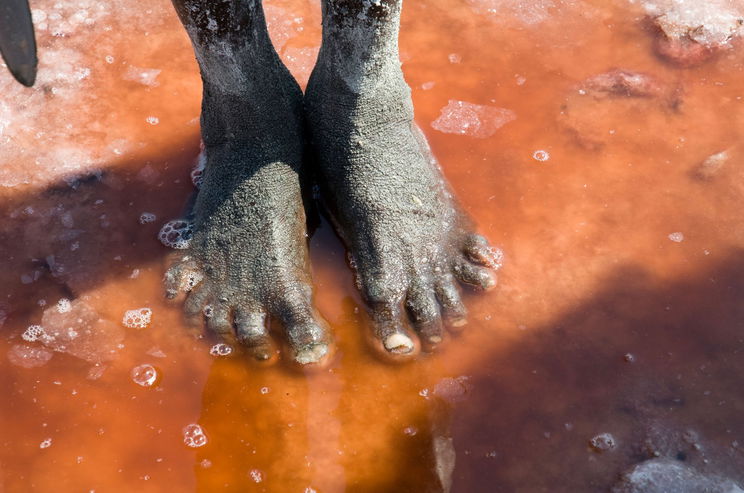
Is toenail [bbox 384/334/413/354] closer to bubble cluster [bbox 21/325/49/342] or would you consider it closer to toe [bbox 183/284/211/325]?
toe [bbox 183/284/211/325]

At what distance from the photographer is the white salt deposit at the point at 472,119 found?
191cm

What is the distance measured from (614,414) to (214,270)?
0.95 metres

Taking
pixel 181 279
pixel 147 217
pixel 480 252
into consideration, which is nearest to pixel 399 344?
pixel 480 252

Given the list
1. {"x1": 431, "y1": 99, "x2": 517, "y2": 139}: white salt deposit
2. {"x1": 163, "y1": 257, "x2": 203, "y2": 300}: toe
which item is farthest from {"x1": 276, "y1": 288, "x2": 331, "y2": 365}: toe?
{"x1": 431, "y1": 99, "x2": 517, "y2": 139}: white salt deposit

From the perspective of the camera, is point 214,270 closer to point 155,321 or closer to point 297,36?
point 155,321

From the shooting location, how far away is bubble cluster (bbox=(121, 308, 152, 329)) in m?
1.57

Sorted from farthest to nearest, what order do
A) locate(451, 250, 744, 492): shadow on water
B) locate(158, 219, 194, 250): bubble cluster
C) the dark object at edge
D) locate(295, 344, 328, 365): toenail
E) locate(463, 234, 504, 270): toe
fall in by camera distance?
1. locate(158, 219, 194, 250): bubble cluster
2. locate(463, 234, 504, 270): toe
3. locate(295, 344, 328, 365): toenail
4. locate(451, 250, 744, 492): shadow on water
5. the dark object at edge

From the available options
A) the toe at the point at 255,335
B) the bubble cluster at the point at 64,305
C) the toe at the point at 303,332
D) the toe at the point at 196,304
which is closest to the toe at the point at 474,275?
the toe at the point at 303,332

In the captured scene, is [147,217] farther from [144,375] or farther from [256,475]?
[256,475]

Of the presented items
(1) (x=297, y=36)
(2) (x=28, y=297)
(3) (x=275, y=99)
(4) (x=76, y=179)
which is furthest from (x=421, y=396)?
(1) (x=297, y=36)

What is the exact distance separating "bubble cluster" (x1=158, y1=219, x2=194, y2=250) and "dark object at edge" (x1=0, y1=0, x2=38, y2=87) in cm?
83

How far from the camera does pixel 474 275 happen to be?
5.12 ft

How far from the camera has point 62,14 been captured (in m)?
2.25

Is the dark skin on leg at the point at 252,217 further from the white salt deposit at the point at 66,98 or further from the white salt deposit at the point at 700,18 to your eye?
the white salt deposit at the point at 700,18
